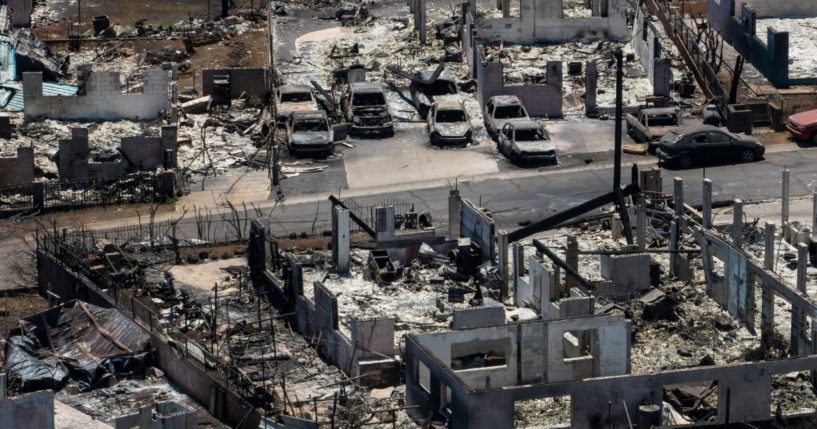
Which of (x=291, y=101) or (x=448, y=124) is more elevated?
(x=291, y=101)

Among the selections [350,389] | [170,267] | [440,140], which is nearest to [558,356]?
[350,389]

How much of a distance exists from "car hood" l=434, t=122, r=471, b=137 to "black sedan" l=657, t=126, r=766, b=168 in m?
6.72

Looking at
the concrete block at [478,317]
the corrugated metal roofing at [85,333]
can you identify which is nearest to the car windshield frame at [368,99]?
the corrugated metal roofing at [85,333]

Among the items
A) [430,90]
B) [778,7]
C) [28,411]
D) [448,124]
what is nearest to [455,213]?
[448,124]

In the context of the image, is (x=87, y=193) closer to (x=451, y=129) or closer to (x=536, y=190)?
(x=451, y=129)

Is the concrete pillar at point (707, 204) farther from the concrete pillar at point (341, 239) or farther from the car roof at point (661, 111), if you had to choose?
the car roof at point (661, 111)

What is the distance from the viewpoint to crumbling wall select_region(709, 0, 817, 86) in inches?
3332

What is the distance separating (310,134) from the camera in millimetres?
78125

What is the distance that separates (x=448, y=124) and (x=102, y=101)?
457 inches

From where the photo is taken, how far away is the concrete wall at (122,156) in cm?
7600

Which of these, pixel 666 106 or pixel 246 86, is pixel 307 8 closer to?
pixel 246 86

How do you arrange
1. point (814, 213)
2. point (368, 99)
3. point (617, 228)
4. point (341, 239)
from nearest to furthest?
point (341, 239) → point (814, 213) → point (617, 228) → point (368, 99)

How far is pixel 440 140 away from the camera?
78.8 meters

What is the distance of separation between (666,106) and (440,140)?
7.99 meters
